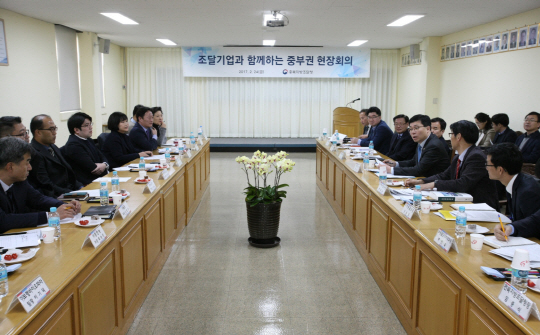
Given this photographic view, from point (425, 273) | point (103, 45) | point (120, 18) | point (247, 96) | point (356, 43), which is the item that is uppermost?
point (356, 43)

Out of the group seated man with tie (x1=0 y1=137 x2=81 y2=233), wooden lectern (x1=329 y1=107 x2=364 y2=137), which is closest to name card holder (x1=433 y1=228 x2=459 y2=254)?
seated man with tie (x1=0 y1=137 x2=81 y2=233)

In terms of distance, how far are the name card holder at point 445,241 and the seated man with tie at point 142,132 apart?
443cm

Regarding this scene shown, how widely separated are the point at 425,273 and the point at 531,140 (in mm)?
4303

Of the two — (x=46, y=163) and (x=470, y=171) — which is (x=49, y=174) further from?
(x=470, y=171)

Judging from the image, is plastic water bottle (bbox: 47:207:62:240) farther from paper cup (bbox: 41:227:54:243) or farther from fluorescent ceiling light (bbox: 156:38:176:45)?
fluorescent ceiling light (bbox: 156:38:176:45)

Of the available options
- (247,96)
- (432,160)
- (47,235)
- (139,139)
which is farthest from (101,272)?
(247,96)

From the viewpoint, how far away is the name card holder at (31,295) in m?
1.59

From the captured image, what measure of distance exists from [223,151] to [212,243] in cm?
674

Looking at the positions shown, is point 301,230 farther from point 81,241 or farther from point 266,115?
point 266,115

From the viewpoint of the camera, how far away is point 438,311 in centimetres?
227

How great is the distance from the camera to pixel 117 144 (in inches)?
212

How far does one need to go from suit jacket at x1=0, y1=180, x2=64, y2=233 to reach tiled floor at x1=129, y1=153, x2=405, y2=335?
0.94 metres

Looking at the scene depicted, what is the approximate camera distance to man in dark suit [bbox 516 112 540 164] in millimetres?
5711

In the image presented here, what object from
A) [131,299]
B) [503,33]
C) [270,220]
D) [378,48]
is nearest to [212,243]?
[270,220]
